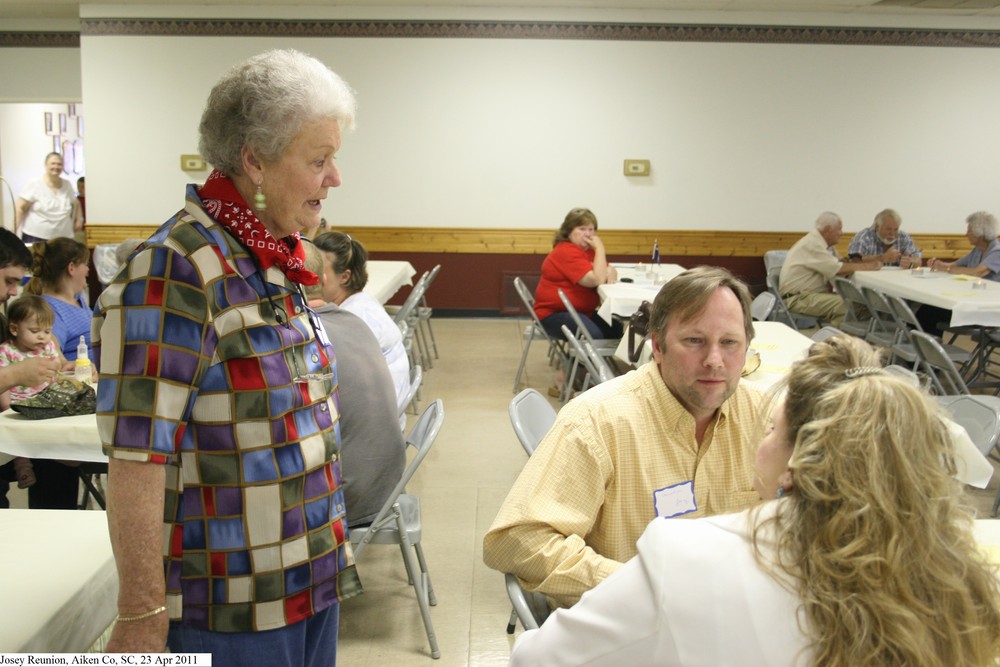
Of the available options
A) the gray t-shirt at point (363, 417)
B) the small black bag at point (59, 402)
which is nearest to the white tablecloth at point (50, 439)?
the small black bag at point (59, 402)

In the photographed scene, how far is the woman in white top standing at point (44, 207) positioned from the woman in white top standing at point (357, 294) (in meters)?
6.85

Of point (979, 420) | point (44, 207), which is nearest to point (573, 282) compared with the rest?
point (979, 420)

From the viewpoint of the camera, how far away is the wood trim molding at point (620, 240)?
877 cm

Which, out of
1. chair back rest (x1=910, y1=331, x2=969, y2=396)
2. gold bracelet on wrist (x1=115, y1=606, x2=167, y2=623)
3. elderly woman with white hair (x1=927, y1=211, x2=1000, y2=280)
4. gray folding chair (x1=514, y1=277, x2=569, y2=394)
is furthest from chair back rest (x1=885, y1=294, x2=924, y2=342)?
gold bracelet on wrist (x1=115, y1=606, x2=167, y2=623)

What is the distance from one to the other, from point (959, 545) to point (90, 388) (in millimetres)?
2745

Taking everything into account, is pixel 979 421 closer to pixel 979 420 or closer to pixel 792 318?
pixel 979 420

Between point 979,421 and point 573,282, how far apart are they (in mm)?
3325

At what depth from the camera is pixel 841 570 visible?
95 centimetres

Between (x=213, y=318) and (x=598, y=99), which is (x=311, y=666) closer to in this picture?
(x=213, y=318)

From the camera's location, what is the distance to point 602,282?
6141 millimetres

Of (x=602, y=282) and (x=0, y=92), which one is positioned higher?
(x=0, y=92)

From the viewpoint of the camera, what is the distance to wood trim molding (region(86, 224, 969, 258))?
877 centimetres

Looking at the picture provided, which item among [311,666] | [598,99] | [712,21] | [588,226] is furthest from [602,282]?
[311,666]

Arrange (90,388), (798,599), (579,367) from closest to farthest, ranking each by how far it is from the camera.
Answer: (798,599) < (90,388) < (579,367)
